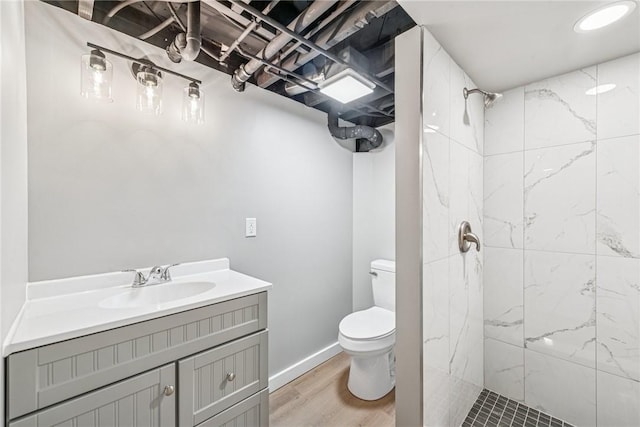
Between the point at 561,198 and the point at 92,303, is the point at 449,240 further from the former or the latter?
the point at 92,303

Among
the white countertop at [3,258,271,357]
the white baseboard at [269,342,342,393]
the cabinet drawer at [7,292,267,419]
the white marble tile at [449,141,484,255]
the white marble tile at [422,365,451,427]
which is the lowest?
the white baseboard at [269,342,342,393]

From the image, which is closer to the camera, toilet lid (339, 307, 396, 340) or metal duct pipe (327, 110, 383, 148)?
toilet lid (339, 307, 396, 340)

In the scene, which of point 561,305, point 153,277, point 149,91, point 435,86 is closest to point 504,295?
point 561,305

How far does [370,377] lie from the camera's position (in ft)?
6.17

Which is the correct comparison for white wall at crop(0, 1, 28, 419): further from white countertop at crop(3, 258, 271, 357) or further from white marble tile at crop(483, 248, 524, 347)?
white marble tile at crop(483, 248, 524, 347)

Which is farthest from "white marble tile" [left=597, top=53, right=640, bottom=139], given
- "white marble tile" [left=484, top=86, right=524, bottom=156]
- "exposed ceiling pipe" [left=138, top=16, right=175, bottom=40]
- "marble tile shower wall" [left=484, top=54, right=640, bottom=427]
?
"exposed ceiling pipe" [left=138, top=16, right=175, bottom=40]

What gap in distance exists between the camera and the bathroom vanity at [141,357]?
875 millimetres

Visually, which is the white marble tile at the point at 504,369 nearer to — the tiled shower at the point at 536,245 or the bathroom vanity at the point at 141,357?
the tiled shower at the point at 536,245

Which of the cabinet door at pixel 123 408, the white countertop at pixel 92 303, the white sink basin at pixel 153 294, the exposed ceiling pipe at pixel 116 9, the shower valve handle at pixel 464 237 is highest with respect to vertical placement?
the exposed ceiling pipe at pixel 116 9

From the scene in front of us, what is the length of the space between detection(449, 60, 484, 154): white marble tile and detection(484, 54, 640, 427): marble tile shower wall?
114 millimetres

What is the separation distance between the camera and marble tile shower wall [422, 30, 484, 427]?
1.18 m

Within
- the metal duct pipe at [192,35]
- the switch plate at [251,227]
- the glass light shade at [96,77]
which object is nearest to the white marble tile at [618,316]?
the switch plate at [251,227]

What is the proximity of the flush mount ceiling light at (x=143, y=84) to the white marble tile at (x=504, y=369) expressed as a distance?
227cm

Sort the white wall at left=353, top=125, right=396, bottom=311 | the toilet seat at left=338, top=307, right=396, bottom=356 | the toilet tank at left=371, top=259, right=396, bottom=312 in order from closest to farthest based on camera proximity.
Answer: the toilet seat at left=338, top=307, right=396, bottom=356 → the toilet tank at left=371, top=259, right=396, bottom=312 → the white wall at left=353, top=125, right=396, bottom=311
